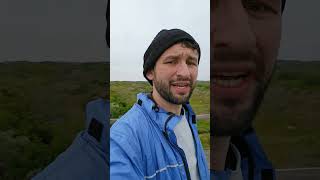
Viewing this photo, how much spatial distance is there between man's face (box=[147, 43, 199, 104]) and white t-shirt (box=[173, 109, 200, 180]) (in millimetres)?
198

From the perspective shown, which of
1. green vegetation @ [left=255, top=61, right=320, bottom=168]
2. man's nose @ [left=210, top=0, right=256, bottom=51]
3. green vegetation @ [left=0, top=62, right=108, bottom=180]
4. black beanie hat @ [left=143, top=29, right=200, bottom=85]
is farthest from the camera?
green vegetation @ [left=255, top=61, right=320, bottom=168]

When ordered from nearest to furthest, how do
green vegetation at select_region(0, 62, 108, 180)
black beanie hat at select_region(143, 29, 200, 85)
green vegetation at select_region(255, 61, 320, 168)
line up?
green vegetation at select_region(0, 62, 108, 180) < black beanie hat at select_region(143, 29, 200, 85) < green vegetation at select_region(255, 61, 320, 168)

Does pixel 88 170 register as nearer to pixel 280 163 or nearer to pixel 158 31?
pixel 158 31

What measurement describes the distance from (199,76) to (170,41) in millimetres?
279

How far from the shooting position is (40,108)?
9.54ft

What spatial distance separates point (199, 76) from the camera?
10.0 feet

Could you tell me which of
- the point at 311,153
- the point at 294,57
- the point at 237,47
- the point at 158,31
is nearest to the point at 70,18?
the point at 158,31

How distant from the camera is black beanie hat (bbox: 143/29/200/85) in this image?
9.72ft

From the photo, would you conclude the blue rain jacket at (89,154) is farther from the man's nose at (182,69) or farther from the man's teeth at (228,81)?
the man's teeth at (228,81)

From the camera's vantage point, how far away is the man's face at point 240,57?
3.09 m

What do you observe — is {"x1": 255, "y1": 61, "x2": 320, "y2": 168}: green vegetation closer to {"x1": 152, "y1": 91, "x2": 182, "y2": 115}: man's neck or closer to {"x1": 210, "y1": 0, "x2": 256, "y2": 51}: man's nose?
{"x1": 210, "y1": 0, "x2": 256, "y2": 51}: man's nose

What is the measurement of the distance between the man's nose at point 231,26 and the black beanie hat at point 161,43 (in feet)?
0.57

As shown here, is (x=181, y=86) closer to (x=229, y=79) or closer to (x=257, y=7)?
(x=229, y=79)

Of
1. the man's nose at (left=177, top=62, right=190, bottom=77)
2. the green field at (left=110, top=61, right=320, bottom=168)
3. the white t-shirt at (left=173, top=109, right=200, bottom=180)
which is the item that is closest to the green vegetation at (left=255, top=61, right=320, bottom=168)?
the green field at (left=110, top=61, right=320, bottom=168)
